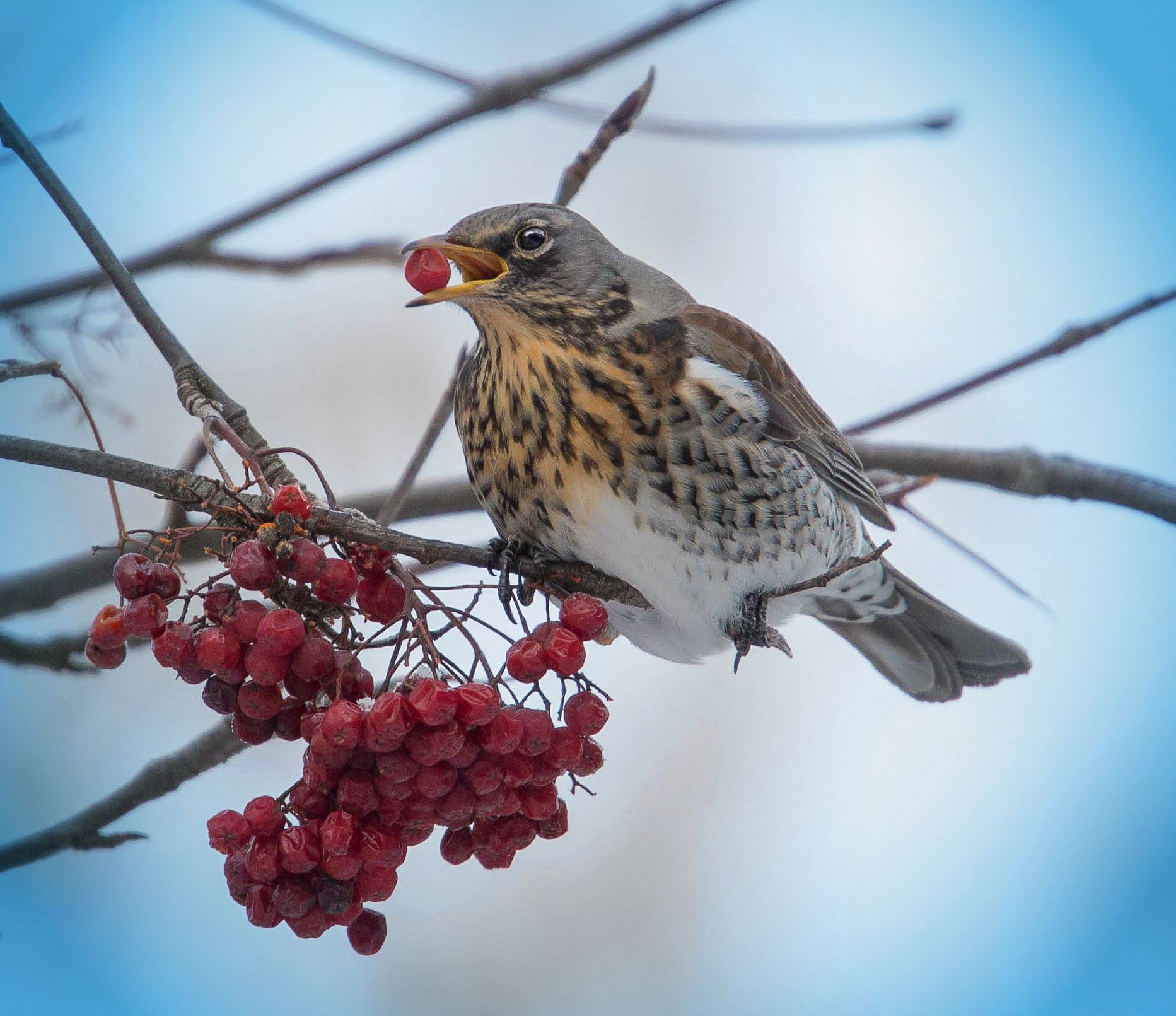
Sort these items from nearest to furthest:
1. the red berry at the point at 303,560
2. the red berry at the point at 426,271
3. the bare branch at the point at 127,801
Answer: the red berry at the point at 303,560, the bare branch at the point at 127,801, the red berry at the point at 426,271

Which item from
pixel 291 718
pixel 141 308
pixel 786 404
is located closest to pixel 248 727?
pixel 291 718

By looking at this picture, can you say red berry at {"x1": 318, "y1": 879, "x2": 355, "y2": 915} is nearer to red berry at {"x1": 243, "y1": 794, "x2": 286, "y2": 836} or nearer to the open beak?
red berry at {"x1": 243, "y1": 794, "x2": 286, "y2": 836}

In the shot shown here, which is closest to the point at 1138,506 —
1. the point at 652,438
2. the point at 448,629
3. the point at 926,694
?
the point at 926,694

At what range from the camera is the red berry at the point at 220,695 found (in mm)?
1435

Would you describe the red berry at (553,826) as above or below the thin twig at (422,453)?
below

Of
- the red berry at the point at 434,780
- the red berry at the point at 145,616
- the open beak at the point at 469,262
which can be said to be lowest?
the red berry at the point at 434,780

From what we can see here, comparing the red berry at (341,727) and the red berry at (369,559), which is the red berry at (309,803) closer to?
the red berry at (341,727)

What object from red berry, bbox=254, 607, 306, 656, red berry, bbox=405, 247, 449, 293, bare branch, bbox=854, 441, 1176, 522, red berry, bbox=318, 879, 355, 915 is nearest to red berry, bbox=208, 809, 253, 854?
red berry, bbox=318, 879, 355, 915

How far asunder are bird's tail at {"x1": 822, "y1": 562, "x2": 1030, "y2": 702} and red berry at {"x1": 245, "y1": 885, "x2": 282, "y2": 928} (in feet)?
6.36

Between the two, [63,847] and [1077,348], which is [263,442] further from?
[1077,348]

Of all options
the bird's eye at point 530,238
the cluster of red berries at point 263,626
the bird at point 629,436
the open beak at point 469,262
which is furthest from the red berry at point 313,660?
the bird's eye at point 530,238

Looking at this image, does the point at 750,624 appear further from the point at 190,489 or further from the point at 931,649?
the point at 190,489

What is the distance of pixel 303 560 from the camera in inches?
51.8

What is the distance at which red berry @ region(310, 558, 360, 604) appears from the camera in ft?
4.43
